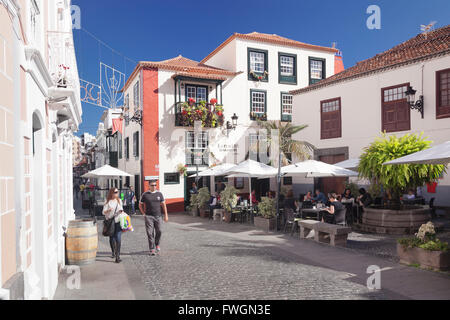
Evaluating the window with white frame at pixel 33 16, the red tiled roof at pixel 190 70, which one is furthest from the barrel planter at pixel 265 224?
the red tiled roof at pixel 190 70

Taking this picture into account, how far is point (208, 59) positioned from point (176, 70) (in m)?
6.48

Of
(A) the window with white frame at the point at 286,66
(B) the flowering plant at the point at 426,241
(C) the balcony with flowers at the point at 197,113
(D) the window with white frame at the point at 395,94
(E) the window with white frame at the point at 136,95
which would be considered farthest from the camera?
(A) the window with white frame at the point at 286,66

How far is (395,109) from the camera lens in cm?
1767

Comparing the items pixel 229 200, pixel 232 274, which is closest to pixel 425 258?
pixel 232 274

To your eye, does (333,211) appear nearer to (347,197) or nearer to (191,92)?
(347,197)

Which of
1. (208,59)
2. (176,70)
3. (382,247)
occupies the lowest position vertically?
(382,247)

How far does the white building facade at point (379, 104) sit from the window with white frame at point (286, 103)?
2.63m

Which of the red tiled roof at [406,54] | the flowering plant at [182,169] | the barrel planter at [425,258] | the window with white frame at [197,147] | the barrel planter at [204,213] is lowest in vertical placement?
the barrel planter at [204,213]

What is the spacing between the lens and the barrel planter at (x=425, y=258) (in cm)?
693

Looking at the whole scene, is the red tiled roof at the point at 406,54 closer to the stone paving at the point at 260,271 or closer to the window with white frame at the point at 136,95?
the stone paving at the point at 260,271

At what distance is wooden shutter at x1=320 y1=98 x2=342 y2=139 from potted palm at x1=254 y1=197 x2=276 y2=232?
9038 millimetres

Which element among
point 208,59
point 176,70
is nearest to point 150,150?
point 176,70
